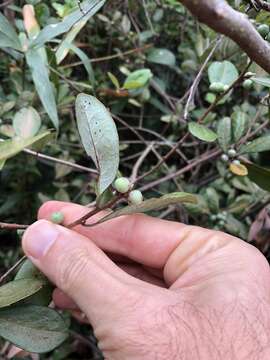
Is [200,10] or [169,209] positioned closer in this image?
[200,10]

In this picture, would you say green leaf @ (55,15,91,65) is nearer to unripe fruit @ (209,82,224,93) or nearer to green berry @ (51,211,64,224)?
unripe fruit @ (209,82,224,93)

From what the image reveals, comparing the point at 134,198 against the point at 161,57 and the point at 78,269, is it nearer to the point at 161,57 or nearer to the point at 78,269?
the point at 78,269

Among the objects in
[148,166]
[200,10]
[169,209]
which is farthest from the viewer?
[148,166]

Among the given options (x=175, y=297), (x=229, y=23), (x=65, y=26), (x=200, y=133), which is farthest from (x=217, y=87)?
(x=229, y=23)

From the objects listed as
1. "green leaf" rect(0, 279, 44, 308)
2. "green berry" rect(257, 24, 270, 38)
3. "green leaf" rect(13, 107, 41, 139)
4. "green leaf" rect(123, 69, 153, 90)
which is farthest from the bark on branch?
"green leaf" rect(123, 69, 153, 90)

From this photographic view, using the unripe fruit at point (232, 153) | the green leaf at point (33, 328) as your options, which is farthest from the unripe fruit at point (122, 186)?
the unripe fruit at point (232, 153)

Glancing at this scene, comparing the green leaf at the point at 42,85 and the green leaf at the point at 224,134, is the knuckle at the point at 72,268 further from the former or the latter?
the green leaf at the point at 224,134

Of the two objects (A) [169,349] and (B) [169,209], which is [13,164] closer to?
(B) [169,209]

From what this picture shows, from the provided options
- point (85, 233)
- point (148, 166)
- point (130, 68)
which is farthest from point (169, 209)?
point (130, 68)
